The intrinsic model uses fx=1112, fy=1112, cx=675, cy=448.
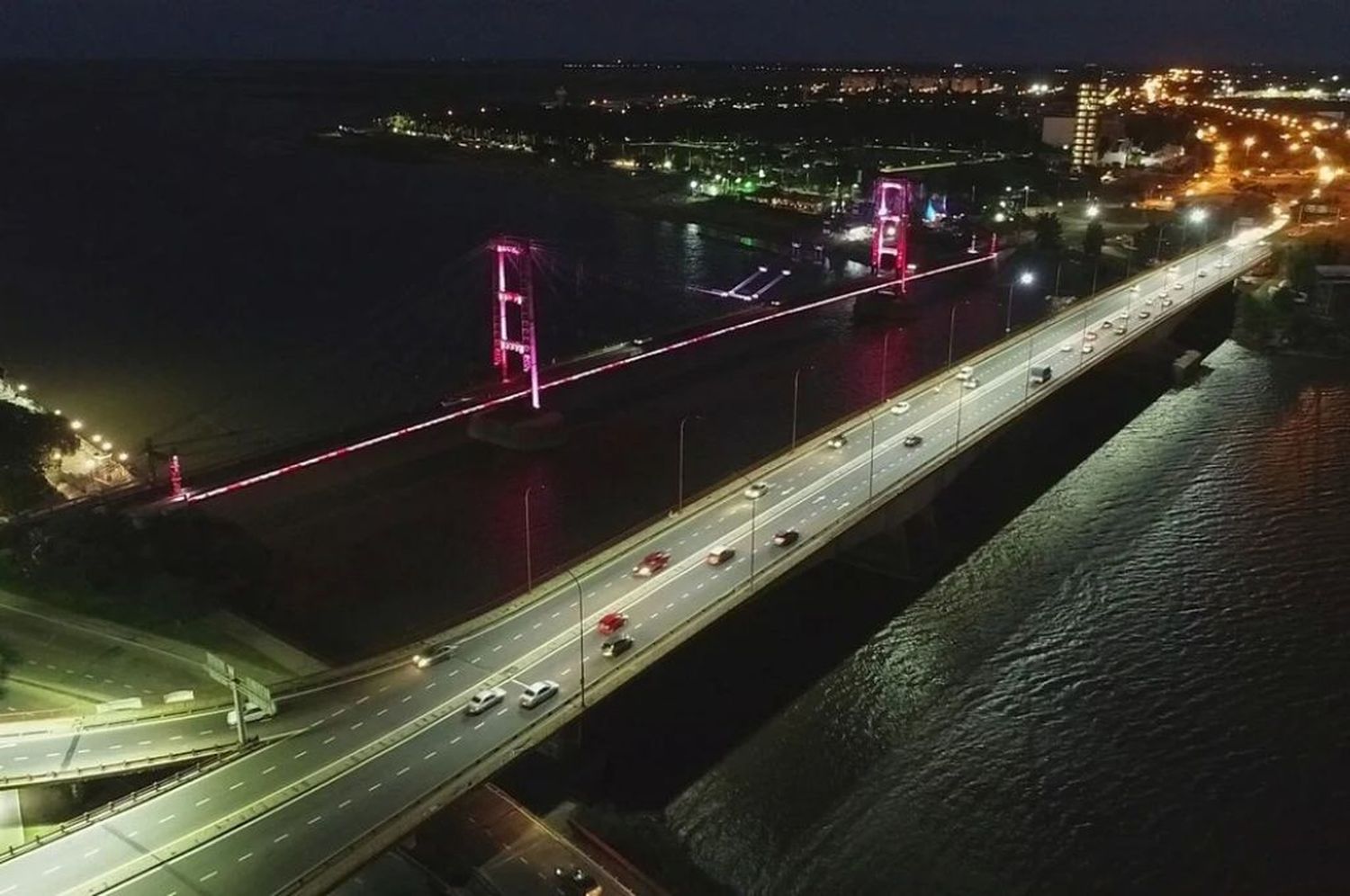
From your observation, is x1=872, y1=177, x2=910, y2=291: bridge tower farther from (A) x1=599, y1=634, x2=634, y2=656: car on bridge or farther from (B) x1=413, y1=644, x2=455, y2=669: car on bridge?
(B) x1=413, y1=644, x2=455, y2=669: car on bridge

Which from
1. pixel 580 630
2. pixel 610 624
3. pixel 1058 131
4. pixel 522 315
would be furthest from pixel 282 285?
pixel 1058 131

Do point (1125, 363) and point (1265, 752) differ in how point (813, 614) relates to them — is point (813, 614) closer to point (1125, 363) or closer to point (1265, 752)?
point (1265, 752)

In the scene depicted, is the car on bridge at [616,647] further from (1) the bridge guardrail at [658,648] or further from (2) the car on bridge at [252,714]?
(2) the car on bridge at [252,714]

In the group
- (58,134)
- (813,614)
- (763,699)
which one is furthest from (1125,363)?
(58,134)

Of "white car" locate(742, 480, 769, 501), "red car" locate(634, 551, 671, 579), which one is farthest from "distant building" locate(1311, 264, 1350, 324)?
"red car" locate(634, 551, 671, 579)

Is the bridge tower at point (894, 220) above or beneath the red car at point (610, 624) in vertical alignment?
above

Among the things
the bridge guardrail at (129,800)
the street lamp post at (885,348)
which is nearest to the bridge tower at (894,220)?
the street lamp post at (885,348)
